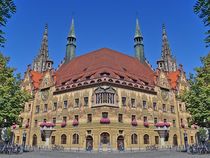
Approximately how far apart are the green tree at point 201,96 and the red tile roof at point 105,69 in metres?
13.7

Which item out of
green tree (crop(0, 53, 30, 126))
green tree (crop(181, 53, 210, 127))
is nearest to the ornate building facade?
green tree (crop(181, 53, 210, 127))

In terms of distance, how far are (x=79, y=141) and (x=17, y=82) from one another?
581 inches

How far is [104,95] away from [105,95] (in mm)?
176

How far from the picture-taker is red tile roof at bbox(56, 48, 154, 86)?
4002 cm

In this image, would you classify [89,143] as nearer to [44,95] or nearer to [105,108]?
[105,108]

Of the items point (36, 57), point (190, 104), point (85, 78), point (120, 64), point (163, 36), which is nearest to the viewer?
point (190, 104)

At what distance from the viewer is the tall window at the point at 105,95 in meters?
36.4

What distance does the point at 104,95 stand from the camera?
36.5 meters

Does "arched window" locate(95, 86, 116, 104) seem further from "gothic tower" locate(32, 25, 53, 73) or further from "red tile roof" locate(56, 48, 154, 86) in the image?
"gothic tower" locate(32, 25, 53, 73)

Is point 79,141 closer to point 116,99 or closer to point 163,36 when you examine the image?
point 116,99

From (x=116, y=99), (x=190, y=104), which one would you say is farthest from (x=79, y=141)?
(x=190, y=104)

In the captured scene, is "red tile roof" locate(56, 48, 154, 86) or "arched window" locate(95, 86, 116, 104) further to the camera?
"red tile roof" locate(56, 48, 154, 86)

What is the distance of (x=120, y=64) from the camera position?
1796 inches

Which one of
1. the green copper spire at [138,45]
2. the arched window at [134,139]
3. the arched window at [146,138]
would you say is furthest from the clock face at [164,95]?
the green copper spire at [138,45]
